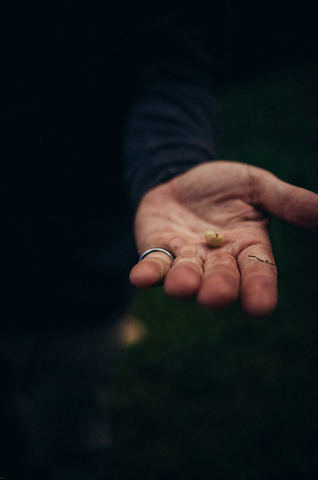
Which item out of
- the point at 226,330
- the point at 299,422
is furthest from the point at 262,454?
the point at 226,330

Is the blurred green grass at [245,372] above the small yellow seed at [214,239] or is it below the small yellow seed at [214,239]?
below

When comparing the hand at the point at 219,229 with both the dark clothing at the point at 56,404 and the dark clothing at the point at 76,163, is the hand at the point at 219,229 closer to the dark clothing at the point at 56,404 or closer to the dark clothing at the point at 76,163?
the dark clothing at the point at 76,163

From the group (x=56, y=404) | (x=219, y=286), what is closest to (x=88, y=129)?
(x=219, y=286)

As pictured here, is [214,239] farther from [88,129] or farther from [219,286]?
[88,129]

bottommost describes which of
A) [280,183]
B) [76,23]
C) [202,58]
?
[280,183]

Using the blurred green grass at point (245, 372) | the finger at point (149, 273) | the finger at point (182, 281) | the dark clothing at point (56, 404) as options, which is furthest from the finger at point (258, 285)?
the dark clothing at point (56, 404)

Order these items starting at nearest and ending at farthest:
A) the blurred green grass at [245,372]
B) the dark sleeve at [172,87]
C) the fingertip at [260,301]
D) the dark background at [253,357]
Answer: the fingertip at [260,301] < the dark sleeve at [172,87] < the dark background at [253,357] < the blurred green grass at [245,372]

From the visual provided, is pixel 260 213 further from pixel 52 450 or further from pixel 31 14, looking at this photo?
pixel 52 450
